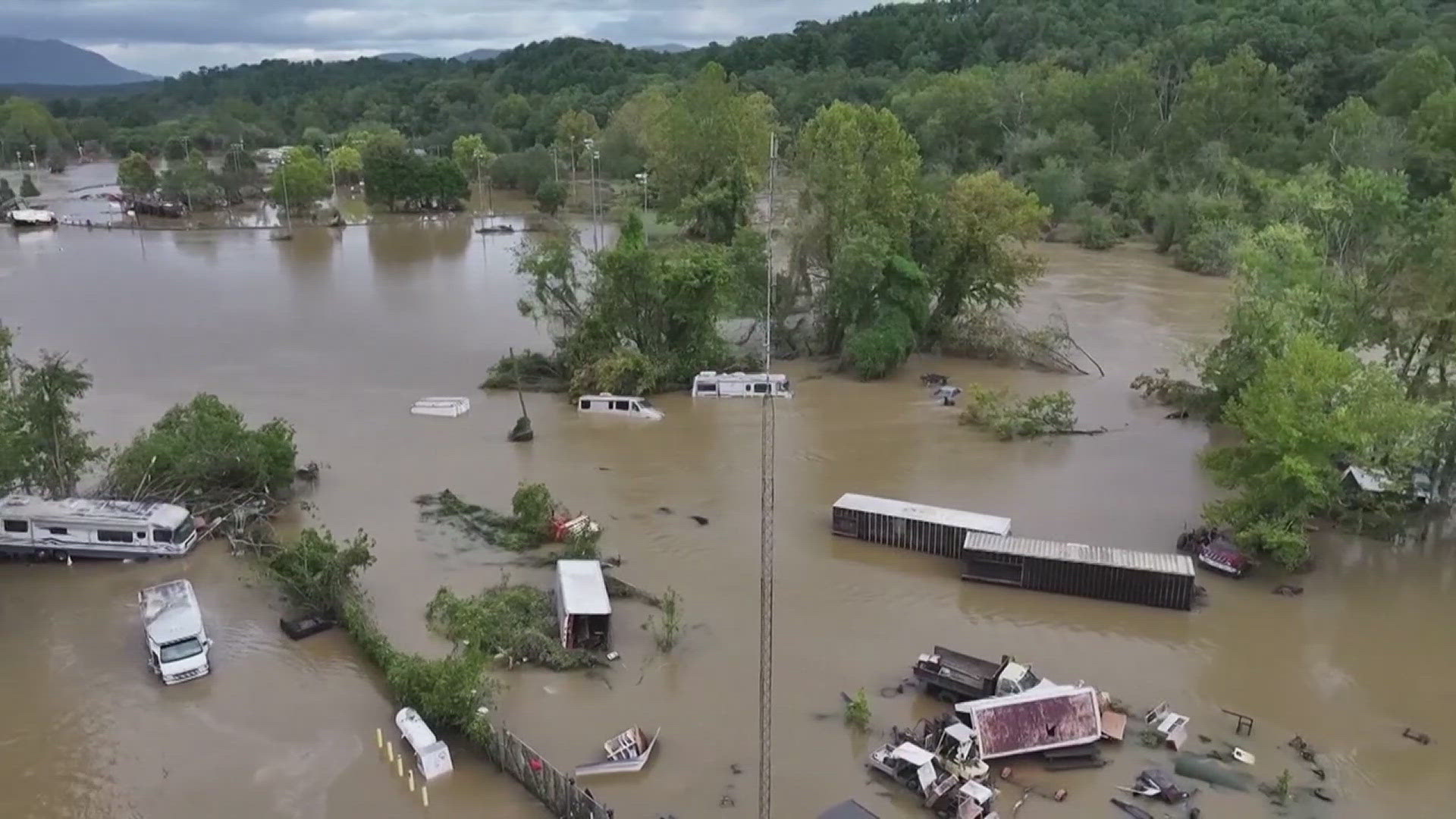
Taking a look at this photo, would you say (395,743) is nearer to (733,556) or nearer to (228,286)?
(733,556)

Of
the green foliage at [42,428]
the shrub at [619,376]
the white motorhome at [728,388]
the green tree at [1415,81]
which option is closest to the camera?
the green foliage at [42,428]

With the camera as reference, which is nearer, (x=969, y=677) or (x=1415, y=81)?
(x=969, y=677)

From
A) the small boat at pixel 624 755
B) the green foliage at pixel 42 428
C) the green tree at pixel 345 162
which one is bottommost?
the small boat at pixel 624 755

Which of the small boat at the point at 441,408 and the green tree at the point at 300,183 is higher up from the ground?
the green tree at the point at 300,183

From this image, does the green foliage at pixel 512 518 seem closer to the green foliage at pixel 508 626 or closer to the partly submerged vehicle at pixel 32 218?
the green foliage at pixel 508 626

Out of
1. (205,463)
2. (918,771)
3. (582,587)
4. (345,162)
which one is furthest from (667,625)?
(345,162)

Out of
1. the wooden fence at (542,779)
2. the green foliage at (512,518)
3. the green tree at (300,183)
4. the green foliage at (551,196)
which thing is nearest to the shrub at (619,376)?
the green foliage at (512,518)

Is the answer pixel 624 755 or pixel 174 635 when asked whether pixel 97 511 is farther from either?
pixel 624 755
